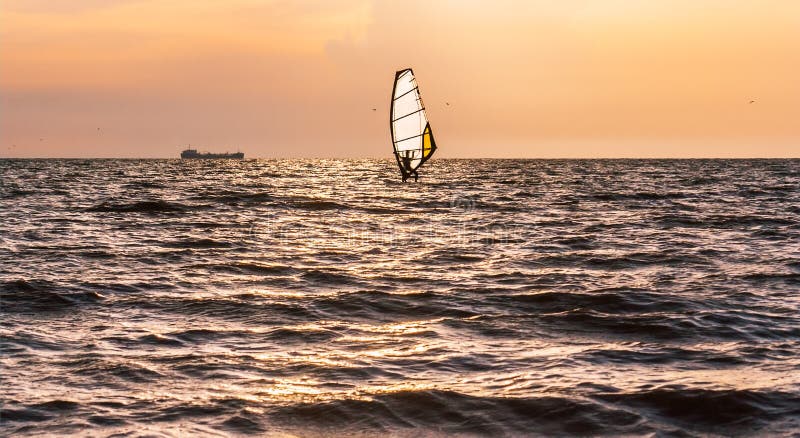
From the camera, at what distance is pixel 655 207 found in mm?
32156

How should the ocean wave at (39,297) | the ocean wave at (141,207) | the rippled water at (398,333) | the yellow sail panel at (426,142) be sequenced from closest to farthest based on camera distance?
1. the rippled water at (398,333)
2. the ocean wave at (39,297)
3. the yellow sail panel at (426,142)
4. the ocean wave at (141,207)

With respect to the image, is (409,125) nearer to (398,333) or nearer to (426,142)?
(426,142)

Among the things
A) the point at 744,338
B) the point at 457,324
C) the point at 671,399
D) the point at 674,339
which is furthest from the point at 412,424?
the point at 744,338

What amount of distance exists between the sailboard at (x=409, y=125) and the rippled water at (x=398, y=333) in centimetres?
519

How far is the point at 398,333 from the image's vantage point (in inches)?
374

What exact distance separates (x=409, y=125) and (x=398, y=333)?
1592cm

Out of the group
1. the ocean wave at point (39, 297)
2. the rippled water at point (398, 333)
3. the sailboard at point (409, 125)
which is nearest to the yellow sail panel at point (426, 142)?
the sailboard at point (409, 125)

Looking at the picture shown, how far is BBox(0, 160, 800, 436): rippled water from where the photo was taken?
21.2ft

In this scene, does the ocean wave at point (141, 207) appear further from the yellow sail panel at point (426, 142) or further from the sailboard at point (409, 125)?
the yellow sail panel at point (426, 142)

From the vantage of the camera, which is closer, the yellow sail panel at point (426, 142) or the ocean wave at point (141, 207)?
the yellow sail panel at point (426, 142)

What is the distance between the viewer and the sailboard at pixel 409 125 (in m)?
24.2

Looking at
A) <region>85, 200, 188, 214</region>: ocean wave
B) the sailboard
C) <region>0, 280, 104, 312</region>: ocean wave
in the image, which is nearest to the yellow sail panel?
the sailboard

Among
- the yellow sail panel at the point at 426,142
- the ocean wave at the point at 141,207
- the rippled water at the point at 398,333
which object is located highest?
the yellow sail panel at the point at 426,142

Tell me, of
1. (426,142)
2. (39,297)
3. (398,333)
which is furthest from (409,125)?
(398,333)
